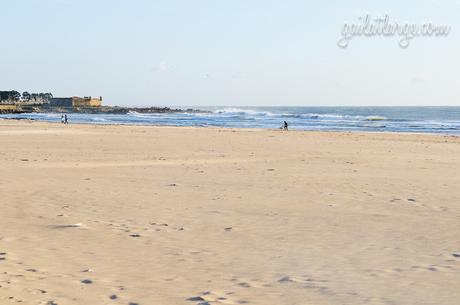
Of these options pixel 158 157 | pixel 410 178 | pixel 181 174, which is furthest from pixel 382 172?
pixel 158 157

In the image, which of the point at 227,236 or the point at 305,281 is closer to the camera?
the point at 305,281

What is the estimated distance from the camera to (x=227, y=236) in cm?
730

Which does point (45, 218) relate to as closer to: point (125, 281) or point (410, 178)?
point (125, 281)

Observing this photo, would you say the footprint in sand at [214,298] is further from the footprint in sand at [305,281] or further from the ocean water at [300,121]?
the ocean water at [300,121]

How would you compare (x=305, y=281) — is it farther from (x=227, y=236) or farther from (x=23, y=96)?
(x=23, y=96)

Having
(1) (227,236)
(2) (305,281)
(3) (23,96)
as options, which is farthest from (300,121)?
(3) (23,96)

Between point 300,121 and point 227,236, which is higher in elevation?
point 300,121

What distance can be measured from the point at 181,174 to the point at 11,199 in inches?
184

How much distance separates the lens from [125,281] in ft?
17.7

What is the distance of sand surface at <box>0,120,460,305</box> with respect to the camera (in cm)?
515

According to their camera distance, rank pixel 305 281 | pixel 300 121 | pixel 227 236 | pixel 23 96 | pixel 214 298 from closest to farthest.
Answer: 1. pixel 214 298
2. pixel 305 281
3. pixel 227 236
4. pixel 300 121
5. pixel 23 96

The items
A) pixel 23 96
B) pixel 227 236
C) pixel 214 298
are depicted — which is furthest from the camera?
pixel 23 96

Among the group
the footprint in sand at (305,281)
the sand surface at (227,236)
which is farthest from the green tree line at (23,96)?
the footprint in sand at (305,281)

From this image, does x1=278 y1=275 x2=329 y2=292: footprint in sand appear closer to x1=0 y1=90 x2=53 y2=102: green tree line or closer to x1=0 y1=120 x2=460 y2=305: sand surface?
x1=0 y1=120 x2=460 y2=305: sand surface
